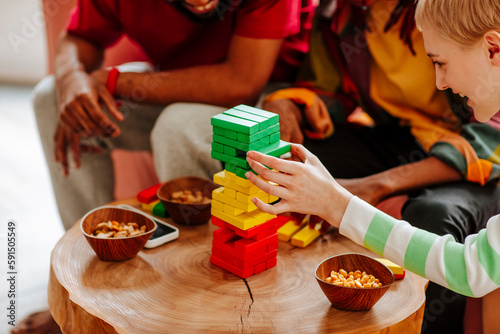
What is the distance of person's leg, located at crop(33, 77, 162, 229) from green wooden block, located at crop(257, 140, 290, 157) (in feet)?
2.70

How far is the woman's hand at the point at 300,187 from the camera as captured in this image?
1040 mm

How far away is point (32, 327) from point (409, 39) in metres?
1.27

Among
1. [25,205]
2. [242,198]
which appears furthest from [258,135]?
[25,205]

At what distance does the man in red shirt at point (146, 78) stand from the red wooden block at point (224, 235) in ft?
1.32

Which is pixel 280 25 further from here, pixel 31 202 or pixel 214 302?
pixel 31 202

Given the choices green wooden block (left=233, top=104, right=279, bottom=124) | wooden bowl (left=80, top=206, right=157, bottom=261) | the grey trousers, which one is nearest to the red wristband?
the grey trousers

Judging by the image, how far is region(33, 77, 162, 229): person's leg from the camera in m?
1.86

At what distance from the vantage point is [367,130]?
178 cm

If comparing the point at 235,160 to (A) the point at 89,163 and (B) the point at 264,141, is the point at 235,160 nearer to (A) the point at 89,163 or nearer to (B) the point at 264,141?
(B) the point at 264,141

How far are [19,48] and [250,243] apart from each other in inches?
112

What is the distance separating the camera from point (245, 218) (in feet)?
3.76

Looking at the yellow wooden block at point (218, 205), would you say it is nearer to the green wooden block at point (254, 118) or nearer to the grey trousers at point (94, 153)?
the green wooden block at point (254, 118)

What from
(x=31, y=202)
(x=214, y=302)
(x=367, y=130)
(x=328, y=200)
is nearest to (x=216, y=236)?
(x=214, y=302)

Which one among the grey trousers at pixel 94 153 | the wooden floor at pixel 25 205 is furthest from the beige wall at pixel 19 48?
the grey trousers at pixel 94 153
